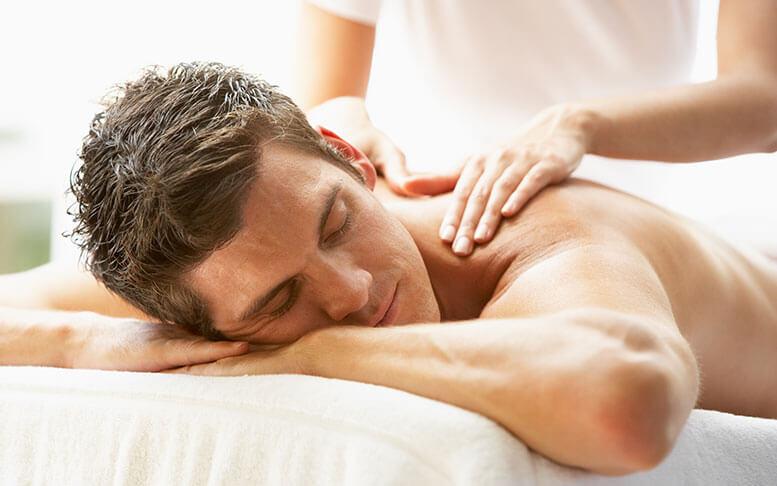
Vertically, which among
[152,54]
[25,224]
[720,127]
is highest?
[720,127]

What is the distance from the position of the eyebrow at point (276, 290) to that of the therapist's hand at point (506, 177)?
22 cm

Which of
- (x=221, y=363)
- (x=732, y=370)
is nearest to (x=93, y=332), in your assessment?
(x=221, y=363)

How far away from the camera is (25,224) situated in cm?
362

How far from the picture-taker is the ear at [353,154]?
5.31ft

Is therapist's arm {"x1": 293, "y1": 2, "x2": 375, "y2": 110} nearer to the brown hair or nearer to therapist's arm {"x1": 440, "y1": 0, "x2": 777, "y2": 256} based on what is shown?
therapist's arm {"x1": 440, "y1": 0, "x2": 777, "y2": 256}

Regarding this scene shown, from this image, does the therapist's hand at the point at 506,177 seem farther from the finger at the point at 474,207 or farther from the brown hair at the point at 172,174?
the brown hair at the point at 172,174

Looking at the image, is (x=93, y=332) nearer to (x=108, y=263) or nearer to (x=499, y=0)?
(x=108, y=263)

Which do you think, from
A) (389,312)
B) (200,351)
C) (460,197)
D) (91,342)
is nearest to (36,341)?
(91,342)

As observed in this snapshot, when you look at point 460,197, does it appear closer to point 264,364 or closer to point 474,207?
point 474,207

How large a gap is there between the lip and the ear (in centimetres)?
26

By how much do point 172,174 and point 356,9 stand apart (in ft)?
3.59

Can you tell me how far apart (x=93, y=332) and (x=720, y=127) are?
1044mm

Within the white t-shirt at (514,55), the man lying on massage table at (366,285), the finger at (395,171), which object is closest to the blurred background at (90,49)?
the white t-shirt at (514,55)

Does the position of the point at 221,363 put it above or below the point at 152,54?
above
